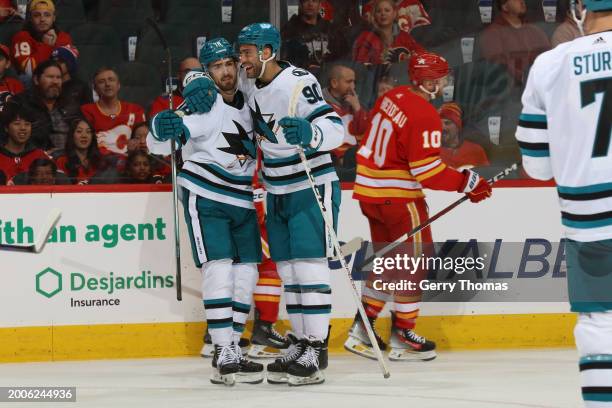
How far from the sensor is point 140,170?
5594 millimetres

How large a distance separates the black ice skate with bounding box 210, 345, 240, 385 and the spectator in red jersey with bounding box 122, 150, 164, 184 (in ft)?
4.35

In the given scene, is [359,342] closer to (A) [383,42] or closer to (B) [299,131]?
(B) [299,131]

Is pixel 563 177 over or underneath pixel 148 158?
over

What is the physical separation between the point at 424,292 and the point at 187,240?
42.5 inches

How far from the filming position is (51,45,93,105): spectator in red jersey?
586 centimetres

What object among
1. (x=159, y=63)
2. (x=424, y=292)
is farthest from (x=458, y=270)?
(x=159, y=63)

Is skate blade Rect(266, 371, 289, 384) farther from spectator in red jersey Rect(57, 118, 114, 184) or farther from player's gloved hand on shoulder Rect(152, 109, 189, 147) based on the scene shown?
spectator in red jersey Rect(57, 118, 114, 184)

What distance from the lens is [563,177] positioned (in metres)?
2.72

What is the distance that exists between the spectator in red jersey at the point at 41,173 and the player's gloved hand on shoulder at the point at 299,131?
1569 mm

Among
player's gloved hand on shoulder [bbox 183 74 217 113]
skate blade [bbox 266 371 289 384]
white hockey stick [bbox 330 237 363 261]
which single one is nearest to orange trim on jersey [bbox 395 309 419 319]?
white hockey stick [bbox 330 237 363 261]

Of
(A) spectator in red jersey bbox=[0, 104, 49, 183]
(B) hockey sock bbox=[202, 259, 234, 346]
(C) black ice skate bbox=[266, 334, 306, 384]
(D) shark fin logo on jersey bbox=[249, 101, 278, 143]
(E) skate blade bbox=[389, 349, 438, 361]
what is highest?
(D) shark fin logo on jersey bbox=[249, 101, 278, 143]

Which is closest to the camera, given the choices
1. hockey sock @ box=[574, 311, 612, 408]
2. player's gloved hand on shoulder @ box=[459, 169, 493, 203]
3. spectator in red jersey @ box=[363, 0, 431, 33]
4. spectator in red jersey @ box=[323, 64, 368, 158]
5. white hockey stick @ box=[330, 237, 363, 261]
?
hockey sock @ box=[574, 311, 612, 408]

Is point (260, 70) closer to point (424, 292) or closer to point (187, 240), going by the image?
point (187, 240)

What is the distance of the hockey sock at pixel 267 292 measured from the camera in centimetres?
518
